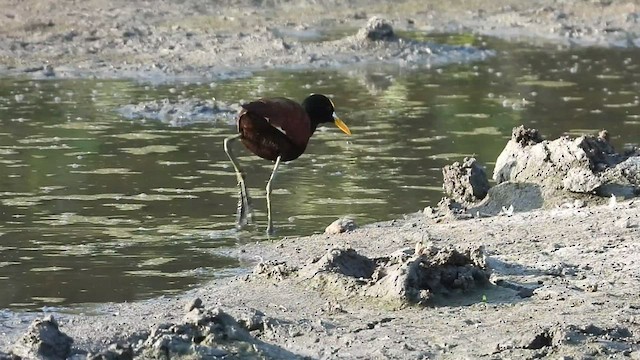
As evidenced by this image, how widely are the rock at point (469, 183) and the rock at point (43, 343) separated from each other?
426 cm

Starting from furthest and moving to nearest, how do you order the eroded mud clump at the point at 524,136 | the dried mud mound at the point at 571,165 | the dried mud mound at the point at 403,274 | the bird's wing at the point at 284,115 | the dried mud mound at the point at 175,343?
the eroded mud clump at the point at 524,136
the bird's wing at the point at 284,115
the dried mud mound at the point at 571,165
the dried mud mound at the point at 403,274
the dried mud mound at the point at 175,343

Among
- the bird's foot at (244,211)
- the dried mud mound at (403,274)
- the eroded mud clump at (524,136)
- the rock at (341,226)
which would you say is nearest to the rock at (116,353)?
the dried mud mound at (403,274)

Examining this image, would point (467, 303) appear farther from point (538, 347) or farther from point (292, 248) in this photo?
point (292, 248)

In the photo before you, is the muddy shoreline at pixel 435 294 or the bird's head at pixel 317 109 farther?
the bird's head at pixel 317 109

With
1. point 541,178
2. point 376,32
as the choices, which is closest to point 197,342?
point 541,178

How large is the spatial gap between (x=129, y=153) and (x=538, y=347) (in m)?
7.06

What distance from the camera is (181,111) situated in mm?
14703

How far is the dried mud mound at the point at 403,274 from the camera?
21.9 feet

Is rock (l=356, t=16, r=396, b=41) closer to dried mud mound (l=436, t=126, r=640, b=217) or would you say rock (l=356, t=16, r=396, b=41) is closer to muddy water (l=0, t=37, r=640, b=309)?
muddy water (l=0, t=37, r=640, b=309)

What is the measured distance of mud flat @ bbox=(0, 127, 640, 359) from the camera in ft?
19.1

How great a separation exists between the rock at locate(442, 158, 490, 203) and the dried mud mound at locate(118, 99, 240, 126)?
4.92 meters

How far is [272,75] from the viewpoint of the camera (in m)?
18.0

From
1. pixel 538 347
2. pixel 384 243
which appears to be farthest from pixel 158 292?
pixel 538 347

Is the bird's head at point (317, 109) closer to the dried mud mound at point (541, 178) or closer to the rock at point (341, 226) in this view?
the dried mud mound at point (541, 178)
